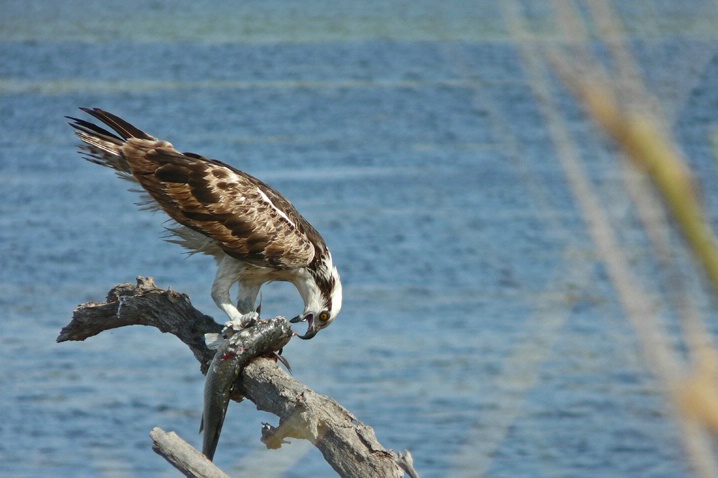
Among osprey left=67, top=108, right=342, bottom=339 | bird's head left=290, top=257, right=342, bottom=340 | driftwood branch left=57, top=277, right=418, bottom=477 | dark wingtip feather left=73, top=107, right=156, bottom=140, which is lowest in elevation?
driftwood branch left=57, top=277, right=418, bottom=477

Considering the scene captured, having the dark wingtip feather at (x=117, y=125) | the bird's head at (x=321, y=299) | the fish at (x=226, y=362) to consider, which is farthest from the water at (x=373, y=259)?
the dark wingtip feather at (x=117, y=125)

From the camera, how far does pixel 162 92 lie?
70.0ft

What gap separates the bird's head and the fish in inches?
51.6

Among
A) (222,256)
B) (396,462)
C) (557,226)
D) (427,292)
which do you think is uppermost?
(427,292)

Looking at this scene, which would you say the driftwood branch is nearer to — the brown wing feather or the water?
the water

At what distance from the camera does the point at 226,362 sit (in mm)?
4789

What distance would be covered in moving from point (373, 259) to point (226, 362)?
776 centimetres

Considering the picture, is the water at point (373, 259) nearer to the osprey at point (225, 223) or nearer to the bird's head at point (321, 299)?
the bird's head at point (321, 299)

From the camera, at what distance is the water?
8.32 ft

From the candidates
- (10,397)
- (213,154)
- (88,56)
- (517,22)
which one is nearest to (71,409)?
(10,397)

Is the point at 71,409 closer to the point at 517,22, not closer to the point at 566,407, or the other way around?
the point at 566,407

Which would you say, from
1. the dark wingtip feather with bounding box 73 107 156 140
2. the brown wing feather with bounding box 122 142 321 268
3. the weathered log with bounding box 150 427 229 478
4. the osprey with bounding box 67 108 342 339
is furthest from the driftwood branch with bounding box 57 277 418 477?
the dark wingtip feather with bounding box 73 107 156 140

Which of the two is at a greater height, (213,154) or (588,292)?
(213,154)

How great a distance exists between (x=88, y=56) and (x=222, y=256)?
1892 centimetres
